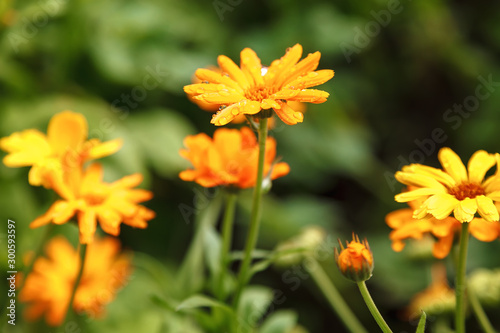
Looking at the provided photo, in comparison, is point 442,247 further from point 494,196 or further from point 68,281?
point 68,281

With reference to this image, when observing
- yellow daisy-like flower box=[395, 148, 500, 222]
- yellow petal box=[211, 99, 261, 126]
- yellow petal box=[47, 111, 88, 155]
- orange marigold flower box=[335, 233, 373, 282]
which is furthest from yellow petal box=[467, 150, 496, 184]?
yellow petal box=[47, 111, 88, 155]

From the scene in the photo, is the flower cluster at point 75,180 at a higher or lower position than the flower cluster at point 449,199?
lower

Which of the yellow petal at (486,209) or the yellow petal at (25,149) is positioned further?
the yellow petal at (25,149)

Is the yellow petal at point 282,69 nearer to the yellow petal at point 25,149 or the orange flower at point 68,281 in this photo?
the yellow petal at point 25,149

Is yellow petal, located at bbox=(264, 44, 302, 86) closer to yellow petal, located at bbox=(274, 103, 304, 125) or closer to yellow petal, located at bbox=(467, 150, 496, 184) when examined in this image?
yellow petal, located at bbox=(274, 103, 304, 125)

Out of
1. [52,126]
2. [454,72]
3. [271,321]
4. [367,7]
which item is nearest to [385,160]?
[454,72]

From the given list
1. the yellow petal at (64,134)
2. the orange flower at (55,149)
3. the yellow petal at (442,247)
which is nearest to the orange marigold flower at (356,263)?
the yellow petal at (442,247)
